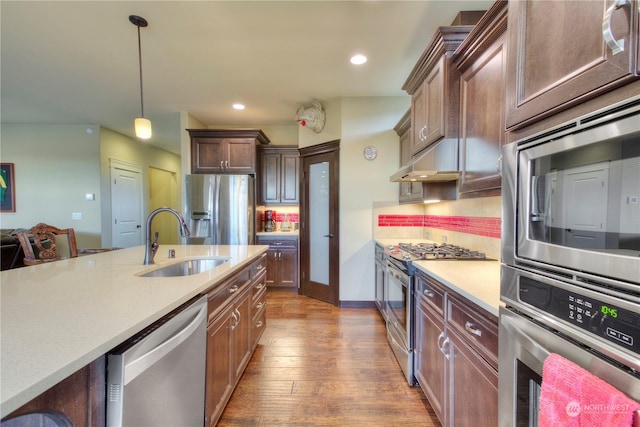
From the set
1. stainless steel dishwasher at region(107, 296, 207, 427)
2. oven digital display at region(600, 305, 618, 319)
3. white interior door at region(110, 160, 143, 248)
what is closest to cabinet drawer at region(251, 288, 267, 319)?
stainless steel dishwasher at region(107, 296, 207, 427)

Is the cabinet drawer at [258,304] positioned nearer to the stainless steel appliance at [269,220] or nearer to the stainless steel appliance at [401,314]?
the stainless steel appliance at [401,314]

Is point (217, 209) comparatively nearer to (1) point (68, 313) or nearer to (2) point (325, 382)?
(2) point (325, 382)

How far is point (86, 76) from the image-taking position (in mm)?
3041

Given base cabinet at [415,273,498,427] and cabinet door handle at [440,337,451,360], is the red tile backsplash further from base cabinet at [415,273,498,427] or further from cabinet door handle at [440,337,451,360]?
cabinet door handle at [440,337,451,360]

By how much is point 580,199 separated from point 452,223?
6.92 feet

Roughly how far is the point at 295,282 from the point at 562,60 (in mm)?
3935

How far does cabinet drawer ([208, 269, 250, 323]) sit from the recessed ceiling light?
2.25 m

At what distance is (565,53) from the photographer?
695 millimetres

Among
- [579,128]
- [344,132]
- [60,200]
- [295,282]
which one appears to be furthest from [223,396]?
[60,200]

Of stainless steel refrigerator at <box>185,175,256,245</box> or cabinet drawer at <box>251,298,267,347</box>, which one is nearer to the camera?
cabinet drawer at <box>251,298,267,347</box>

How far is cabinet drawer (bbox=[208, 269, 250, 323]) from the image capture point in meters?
1.39

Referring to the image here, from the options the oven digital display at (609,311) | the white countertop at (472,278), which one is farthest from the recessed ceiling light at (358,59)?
the oven digital display at (609,311)

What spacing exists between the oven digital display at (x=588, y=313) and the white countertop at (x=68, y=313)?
46.6 inches

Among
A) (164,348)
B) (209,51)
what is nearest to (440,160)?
(164,348)
